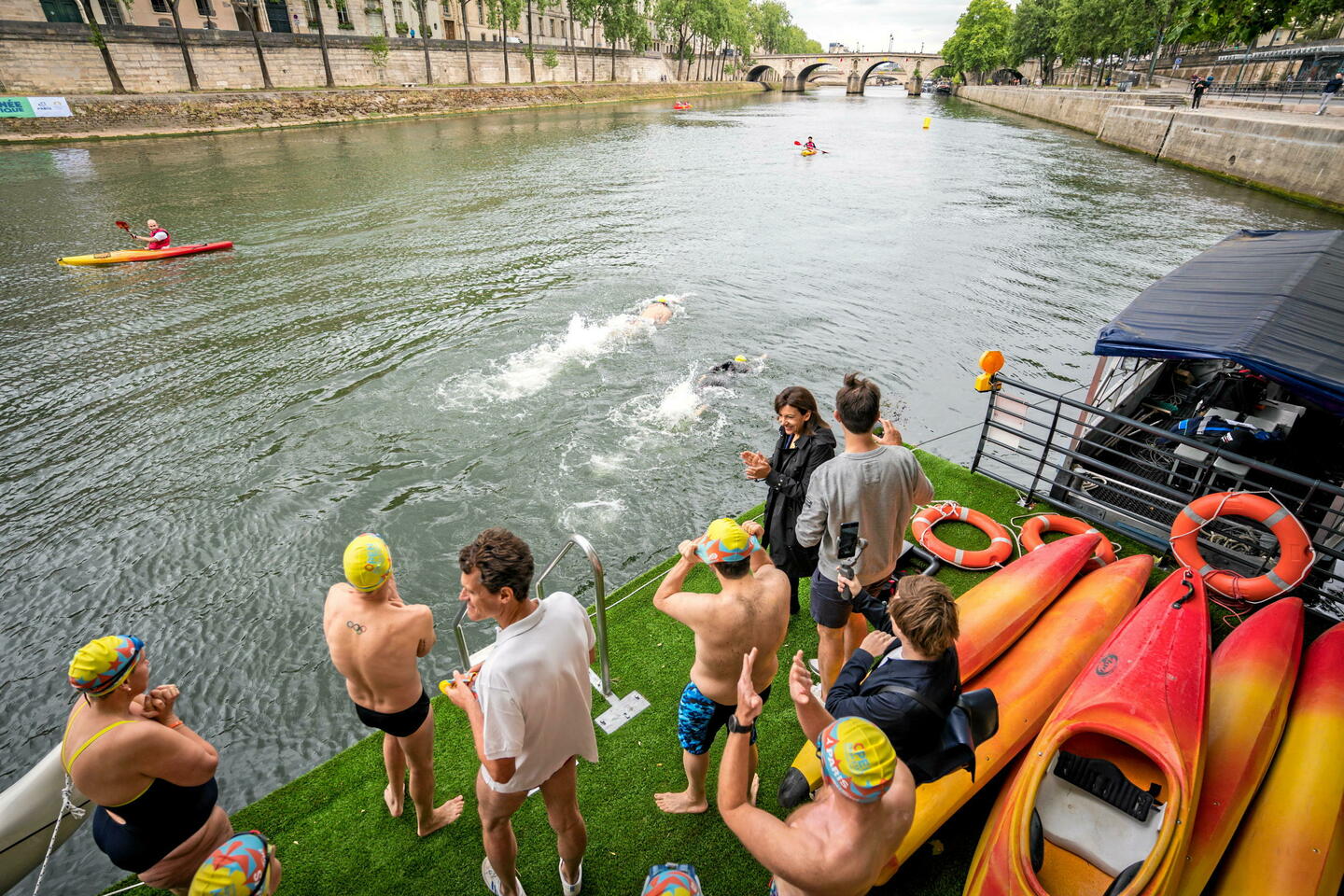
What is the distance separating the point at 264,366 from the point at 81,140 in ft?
109

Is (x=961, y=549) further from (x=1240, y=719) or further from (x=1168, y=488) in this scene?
(x=1240, y=719)

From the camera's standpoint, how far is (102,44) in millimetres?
36031

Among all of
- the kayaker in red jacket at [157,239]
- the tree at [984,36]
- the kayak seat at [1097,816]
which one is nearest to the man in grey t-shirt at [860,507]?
the kayak seat at [1097,816]

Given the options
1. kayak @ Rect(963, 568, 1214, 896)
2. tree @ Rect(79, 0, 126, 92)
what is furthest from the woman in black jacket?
tree @ Rect(79, 0, 126, 92)

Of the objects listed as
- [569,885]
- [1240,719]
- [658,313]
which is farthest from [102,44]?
[1240,719]

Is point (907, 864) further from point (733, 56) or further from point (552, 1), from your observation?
point (733, 56)

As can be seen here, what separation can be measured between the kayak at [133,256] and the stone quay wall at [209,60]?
2891 centimetres

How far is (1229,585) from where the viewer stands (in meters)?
5.49

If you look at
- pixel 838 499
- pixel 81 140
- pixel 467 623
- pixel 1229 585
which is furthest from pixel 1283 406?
pixel 81 140

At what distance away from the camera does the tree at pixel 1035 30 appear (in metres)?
70.2

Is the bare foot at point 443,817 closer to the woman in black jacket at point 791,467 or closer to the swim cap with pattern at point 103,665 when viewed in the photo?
the swim cap with pattern at point 103,665

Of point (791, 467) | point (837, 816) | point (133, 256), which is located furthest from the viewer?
point (133, 256)

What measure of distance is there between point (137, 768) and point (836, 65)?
130580 mm

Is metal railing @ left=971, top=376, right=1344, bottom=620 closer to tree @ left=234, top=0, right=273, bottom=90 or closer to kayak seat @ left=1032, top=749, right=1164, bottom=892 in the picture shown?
kayak seat @ left=1032, top=749, right=1164, bottom=892
